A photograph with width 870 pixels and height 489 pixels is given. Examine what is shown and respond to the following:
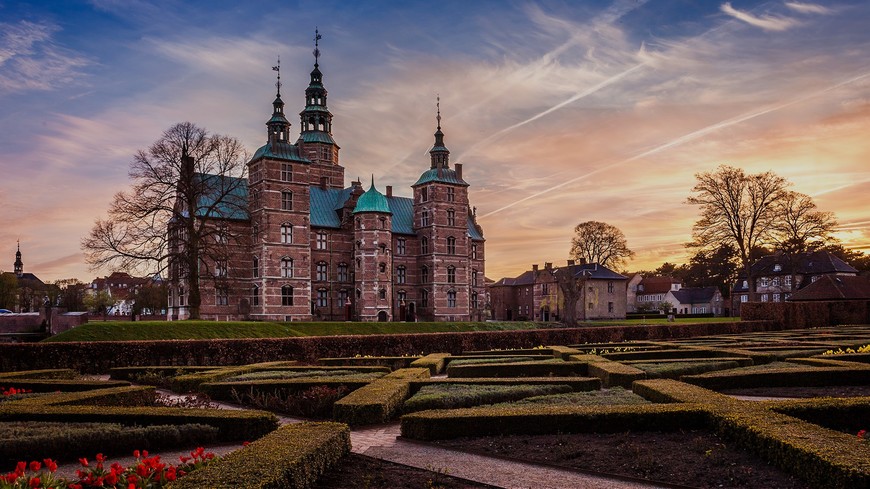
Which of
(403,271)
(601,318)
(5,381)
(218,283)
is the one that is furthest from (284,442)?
(601,318)

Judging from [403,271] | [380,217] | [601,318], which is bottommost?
[601,318]

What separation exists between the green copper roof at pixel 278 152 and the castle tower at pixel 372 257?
7.02m

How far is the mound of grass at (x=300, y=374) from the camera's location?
56.0 ft

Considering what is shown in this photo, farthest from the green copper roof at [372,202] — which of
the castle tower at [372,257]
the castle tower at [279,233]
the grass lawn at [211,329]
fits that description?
the grass lawn at [211,329]

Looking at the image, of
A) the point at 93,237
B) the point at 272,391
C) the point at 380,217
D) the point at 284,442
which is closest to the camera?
the point at 284,442

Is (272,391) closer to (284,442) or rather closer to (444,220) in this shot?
(284,442)

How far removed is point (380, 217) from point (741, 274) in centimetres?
6030

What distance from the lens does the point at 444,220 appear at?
205 feet

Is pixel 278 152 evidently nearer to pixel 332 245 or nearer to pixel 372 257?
pixel 332 245

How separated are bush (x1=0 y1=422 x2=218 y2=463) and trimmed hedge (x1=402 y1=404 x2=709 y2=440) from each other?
12.1ft

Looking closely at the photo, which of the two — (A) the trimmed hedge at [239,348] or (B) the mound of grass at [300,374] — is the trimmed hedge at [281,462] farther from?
(A) the trimmed hedge at [239,348]

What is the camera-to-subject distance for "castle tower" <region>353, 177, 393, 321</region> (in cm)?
5684

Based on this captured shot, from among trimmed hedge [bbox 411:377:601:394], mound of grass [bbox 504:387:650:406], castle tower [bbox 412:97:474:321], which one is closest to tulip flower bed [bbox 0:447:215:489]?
mound of grass [bbox 504:387:650:406]

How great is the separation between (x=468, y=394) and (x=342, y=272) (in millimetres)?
47072
